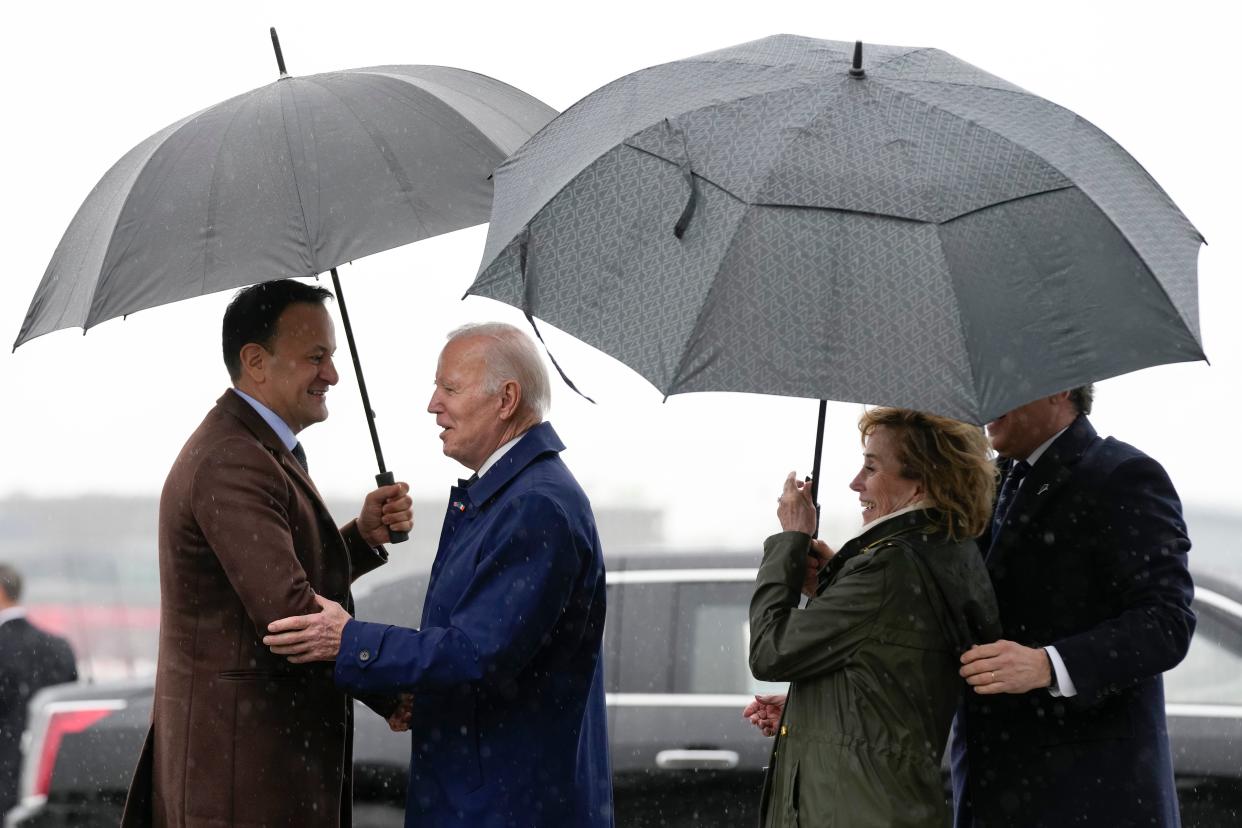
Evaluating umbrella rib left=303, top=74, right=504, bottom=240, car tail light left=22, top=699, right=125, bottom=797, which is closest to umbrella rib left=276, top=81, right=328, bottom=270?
umbrella rib left=303, top=74, right=504, bottom=240

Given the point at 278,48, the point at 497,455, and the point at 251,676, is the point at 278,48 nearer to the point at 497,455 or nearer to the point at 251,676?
the point at 497,455

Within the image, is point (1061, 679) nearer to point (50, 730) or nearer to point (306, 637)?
point (306, 637)

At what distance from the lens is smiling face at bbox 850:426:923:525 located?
3084 mm

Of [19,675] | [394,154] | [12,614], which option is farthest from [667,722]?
[12,614]

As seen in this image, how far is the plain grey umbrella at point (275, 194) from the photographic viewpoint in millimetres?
3088

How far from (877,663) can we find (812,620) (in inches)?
6.1

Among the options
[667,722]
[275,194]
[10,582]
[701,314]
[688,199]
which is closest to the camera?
[701,314]

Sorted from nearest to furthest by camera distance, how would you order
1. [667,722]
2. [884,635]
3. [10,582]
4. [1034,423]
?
[884,635] < [1034,423] < [667,722] < [10,582]

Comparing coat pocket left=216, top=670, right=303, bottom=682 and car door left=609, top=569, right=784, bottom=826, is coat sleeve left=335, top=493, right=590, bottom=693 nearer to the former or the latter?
coat pocket left=216, top=670, right=303, bottom=682

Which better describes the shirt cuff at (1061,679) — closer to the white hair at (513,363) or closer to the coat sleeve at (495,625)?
the coat sleeve at (495,625)

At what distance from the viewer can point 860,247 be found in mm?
2518

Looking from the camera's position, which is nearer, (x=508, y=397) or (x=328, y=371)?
(x=508, y=397)

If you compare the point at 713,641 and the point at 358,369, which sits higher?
the point at 358,369

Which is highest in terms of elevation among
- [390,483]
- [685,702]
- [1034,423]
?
[1034,423]
